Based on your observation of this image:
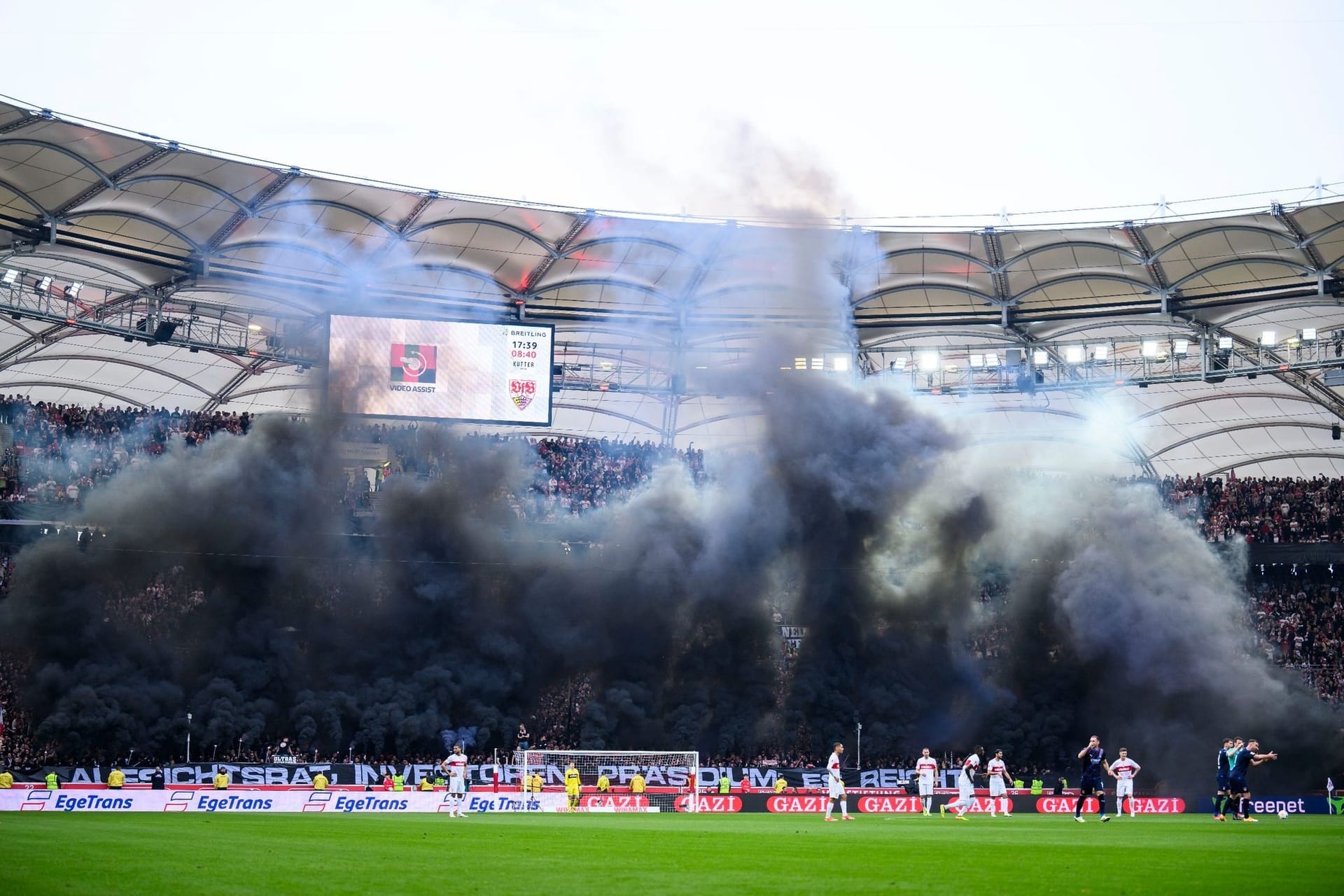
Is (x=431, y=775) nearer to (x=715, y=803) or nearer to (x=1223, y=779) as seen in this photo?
(x=715, y=803)

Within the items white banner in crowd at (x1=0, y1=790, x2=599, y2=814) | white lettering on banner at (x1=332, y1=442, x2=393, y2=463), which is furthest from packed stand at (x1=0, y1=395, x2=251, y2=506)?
white banner in crowd at (x1=0, y1=790, x2=599, y2=814)

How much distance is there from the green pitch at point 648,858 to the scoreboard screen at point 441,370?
83.7ft

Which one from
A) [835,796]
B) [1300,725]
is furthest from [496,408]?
[1300,725]

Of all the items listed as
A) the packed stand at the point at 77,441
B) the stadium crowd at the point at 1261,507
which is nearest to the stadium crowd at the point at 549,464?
the packed stand at the point at 77,441

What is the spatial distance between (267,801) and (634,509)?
2283cm

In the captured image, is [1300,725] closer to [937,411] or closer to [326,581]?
[937,411]

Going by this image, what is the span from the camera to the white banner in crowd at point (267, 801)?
103ft

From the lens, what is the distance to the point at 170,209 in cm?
4697

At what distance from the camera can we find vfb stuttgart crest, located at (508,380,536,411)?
172 ft

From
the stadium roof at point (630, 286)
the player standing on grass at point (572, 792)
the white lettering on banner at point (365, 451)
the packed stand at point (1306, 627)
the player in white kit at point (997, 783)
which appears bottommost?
the player standing on grass at point (572, 792)

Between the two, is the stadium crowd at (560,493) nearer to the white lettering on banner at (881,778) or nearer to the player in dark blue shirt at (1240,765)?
the white lettering on banner at (881,778)

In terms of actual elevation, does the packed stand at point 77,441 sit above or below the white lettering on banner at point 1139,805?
above

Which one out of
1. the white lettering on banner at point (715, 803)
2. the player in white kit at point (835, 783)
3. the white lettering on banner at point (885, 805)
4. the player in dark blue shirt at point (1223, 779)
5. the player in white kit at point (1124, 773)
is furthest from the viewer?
the white lettering on banner at point (715, 803)

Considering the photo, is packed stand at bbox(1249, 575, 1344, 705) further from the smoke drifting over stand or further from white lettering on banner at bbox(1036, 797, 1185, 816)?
white lettering on banner at bbox(1036, 797, 1185, 816)
